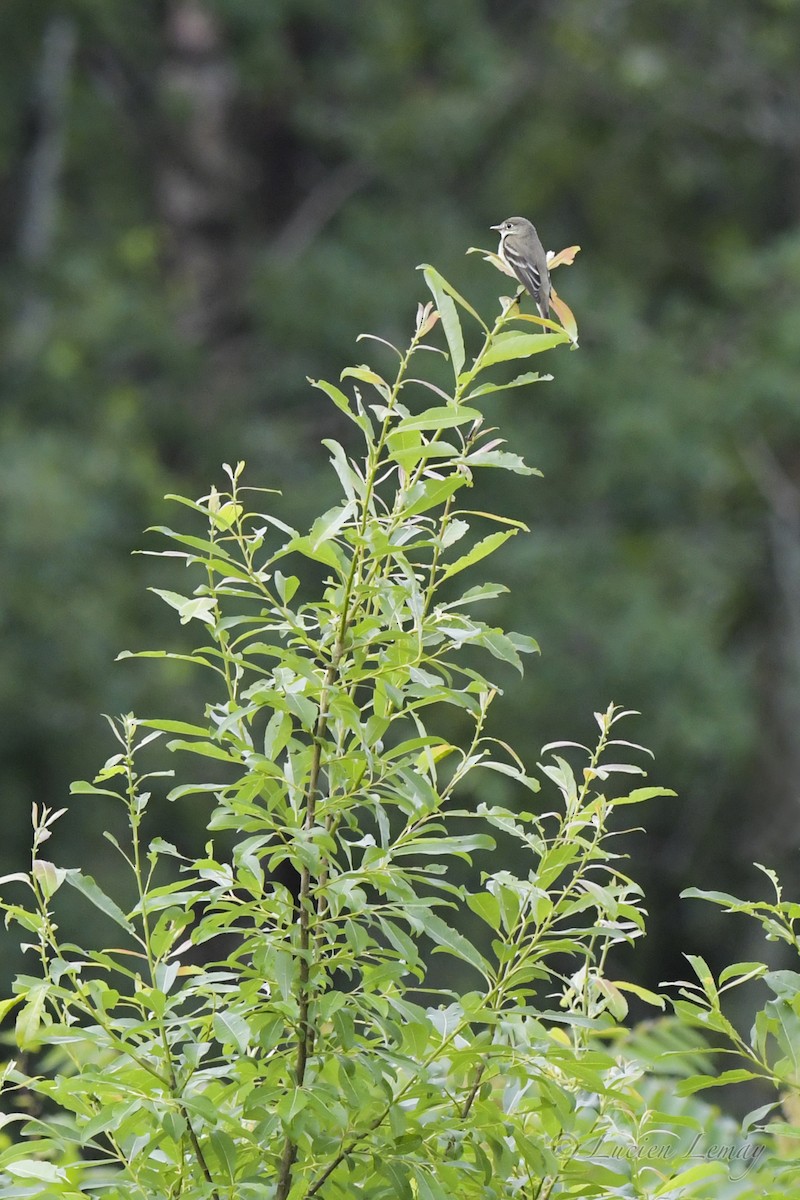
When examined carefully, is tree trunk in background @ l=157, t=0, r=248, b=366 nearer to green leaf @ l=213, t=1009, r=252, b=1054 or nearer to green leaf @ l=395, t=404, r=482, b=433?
green leaf @ l=395, t=404, r=482, b=433

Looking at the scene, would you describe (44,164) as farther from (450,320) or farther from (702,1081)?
(702,1081)

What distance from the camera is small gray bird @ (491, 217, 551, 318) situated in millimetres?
2398

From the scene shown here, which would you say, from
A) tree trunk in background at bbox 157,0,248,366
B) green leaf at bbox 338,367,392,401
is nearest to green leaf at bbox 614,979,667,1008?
green leaf at bbox 338,367,392,401

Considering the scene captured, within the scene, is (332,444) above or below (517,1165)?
above

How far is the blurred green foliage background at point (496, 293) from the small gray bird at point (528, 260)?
631 centimetres

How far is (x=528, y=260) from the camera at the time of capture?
2.69m

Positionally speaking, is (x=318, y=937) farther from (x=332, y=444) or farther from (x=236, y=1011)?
(x=332, y=444)

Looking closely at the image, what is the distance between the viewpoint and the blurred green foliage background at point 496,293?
1012cm

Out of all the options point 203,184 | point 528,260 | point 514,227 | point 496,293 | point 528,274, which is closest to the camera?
point 528,274

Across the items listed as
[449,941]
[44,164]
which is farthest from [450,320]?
[44,164]

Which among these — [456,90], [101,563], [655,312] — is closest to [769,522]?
[655,312]

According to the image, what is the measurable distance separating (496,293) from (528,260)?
7.71 metres

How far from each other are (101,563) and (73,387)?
48.3 inches

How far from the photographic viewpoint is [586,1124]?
5.93ft
